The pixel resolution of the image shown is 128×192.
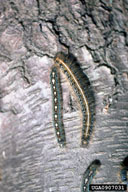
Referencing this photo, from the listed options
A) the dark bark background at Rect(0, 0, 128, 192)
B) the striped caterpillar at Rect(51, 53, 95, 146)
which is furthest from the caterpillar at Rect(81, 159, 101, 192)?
the striped caterpillar at Rect(51, 53, 95, 146)

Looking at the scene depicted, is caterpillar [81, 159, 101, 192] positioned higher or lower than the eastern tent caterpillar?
lower

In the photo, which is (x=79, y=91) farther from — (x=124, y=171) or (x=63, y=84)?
(x=124, y=171)

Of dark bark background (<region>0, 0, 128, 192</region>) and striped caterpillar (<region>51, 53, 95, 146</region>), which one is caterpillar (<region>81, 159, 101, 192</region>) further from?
striped caterpillar (<region>51, 53, 95, 146</region>)

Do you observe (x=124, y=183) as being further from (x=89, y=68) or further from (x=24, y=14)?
(x=24, y=14)

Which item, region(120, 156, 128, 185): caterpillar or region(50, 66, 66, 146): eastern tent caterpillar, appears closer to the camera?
region(120, 156, 128, 185): caterpillar

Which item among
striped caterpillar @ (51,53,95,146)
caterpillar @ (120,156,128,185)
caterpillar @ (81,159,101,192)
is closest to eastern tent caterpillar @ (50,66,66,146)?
striped caterpillar @ (51,53,95,146)
